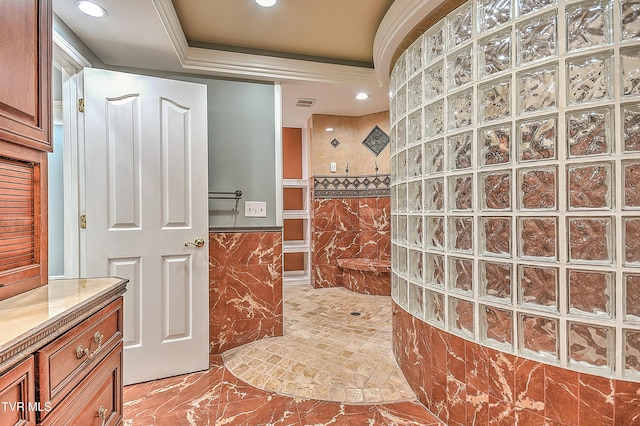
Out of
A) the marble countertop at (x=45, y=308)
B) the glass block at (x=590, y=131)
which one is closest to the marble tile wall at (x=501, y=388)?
the glass block at (x=590, y=131)

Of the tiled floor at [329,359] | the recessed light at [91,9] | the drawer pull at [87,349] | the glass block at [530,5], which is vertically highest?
the recessed light at [91,9]

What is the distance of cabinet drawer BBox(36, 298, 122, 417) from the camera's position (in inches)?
28.8

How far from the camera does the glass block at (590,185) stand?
3.51 feet

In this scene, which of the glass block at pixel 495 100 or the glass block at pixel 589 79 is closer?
Result: the glass block at pixel 589 79

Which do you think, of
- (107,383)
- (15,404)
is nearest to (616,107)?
(15,404)

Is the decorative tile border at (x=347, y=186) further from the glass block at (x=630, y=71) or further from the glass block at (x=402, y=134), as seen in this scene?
the glass block at (x=630, y=71)

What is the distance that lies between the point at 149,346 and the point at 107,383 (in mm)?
948

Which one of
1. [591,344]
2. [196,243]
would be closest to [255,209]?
[196,243]

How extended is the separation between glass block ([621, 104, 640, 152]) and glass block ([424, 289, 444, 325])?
0.91 metres

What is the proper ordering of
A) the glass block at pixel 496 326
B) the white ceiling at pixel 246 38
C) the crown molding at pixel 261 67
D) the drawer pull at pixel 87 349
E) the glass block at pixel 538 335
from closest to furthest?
the drawer pull at pixel 87 349, the glass block at pixel 538 335, the glass block at pixel 496 326, the white ceiling at pixel 246 38, the crown molding at pixel 261 67

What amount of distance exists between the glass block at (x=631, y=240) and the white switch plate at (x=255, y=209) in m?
2.03

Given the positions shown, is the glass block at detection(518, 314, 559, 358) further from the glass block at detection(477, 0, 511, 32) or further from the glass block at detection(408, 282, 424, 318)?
the glass block at detection(477, 0, 511, 32)

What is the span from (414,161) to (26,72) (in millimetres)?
1680

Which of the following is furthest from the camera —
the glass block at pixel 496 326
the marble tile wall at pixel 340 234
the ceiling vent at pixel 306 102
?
the marble tile wall at pixel 340 234
